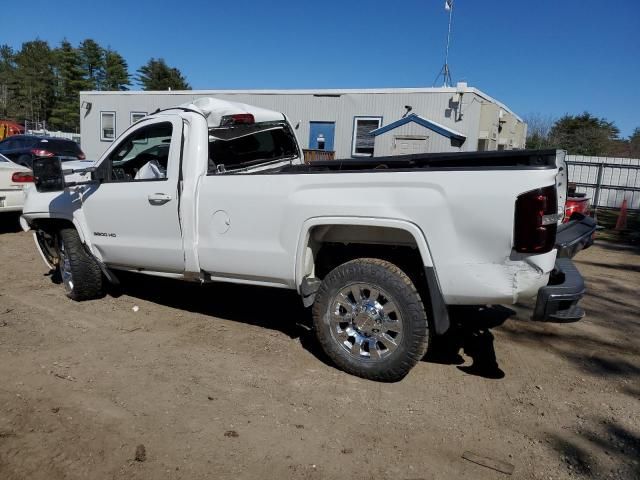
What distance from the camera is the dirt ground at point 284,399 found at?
2812 mm

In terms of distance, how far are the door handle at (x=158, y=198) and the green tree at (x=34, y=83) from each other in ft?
239

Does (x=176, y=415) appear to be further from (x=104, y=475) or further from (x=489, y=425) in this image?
(x=489, y=425)

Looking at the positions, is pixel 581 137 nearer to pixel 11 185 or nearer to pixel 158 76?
pixel 11 185

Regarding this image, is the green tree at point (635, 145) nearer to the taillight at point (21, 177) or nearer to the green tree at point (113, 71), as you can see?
the taillight at point (21, 177)

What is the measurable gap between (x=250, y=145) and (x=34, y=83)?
7853 centimetres

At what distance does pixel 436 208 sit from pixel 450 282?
499mm

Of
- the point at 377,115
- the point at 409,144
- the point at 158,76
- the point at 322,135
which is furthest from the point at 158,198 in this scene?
the point at 158,76

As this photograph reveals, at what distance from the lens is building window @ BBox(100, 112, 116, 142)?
21.7 meters

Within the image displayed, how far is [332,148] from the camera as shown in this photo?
1788cm

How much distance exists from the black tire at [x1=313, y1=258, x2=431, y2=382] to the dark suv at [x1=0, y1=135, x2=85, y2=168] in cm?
1252

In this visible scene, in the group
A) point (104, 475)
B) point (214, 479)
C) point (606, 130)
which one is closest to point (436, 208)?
point (214, 479)

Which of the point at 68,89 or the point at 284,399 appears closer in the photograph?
the point at 284,399

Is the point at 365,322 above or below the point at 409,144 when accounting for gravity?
below

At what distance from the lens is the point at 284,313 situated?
17.7 ft
